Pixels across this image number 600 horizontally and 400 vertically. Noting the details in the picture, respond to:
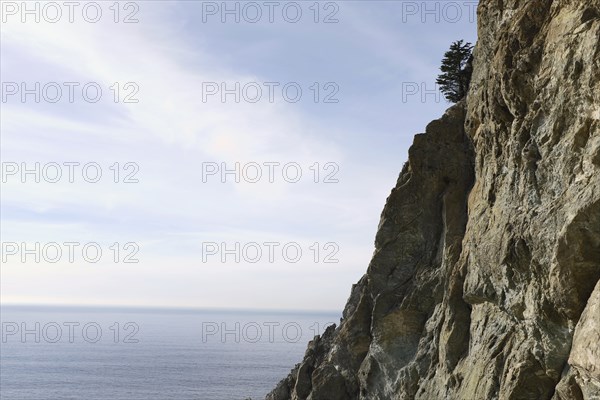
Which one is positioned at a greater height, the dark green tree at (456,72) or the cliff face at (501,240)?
the dark green tree at (456,72)

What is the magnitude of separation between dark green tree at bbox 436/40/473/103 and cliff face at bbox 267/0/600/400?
34.4ft

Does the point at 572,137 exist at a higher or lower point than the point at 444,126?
lower

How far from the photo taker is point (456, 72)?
4584 centimetres

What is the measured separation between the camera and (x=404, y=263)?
3678 cm

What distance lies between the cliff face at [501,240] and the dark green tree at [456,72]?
1047 centimetres

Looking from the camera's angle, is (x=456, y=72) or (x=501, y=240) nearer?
(x=501, y=240)

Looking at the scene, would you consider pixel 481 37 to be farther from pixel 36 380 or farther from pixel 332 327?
→ pixel 36 380

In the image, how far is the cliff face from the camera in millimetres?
17609

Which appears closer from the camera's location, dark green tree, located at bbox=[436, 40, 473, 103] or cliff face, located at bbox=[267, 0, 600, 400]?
cliff face, located at bbox=[267, 0, 600, 400]

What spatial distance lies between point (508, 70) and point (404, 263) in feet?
53.3

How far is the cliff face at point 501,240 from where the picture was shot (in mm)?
17609

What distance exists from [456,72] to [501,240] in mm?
26363

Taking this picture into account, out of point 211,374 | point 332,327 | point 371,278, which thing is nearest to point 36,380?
point 211,374

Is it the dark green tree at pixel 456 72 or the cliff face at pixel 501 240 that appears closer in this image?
the cliff face at pixel 501 240
